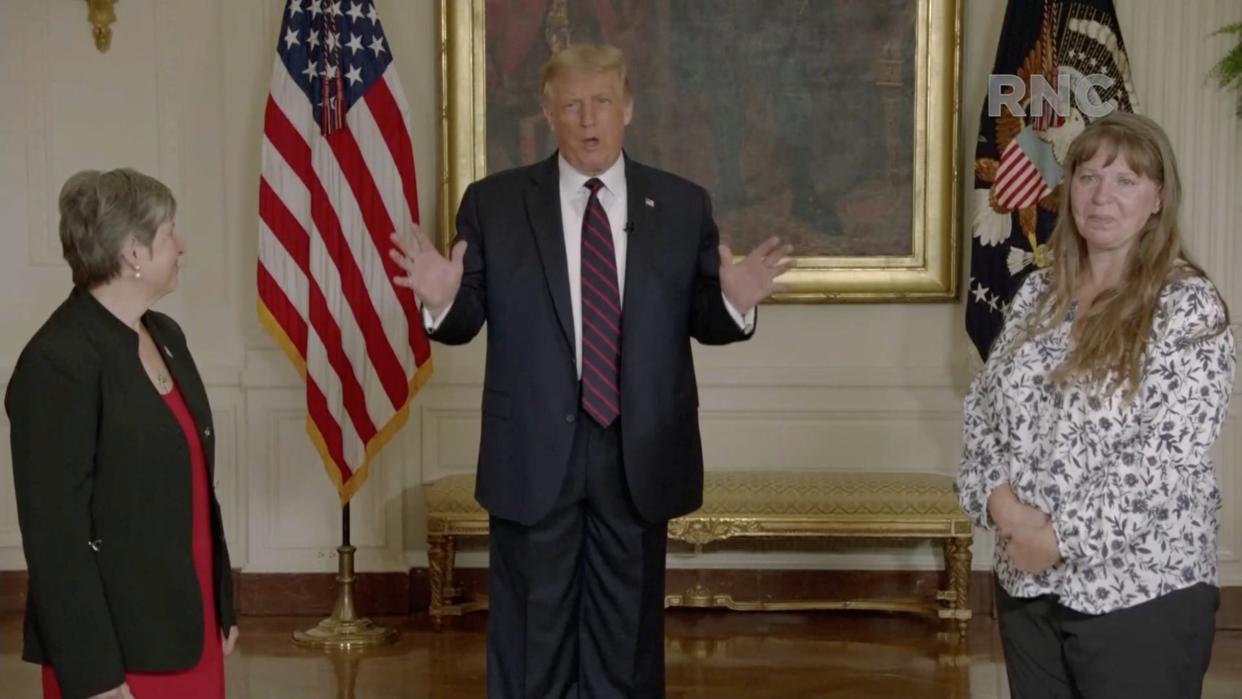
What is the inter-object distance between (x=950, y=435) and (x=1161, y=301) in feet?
11.5

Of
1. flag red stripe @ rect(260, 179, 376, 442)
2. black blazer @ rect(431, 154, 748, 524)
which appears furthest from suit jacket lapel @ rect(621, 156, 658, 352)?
flag red stripe @ rect(260, 179, 376, 442)

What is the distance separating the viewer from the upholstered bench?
584 centimetres

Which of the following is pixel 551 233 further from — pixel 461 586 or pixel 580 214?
pixel 461 586

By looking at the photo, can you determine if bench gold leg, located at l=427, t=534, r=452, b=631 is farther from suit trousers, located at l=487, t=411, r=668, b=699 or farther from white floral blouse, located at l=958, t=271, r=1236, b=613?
white floral blouse, located at l=958, t=271, r=1236, b=613

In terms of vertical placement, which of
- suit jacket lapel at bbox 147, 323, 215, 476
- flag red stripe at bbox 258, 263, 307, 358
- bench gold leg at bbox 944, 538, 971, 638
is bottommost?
bench gold leg at bbox 944, 538, 971, 638

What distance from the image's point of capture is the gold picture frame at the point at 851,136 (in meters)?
6.14

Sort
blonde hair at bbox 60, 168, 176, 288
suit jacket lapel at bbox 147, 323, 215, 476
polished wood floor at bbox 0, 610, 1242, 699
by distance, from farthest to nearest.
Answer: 1. polished wood floor at bbox 0, 610, 1242, 699
2. suit jacket lapel at bbox 147, 323, 215, 476
3. blonde hair at bbox 60, 168, 176, 288

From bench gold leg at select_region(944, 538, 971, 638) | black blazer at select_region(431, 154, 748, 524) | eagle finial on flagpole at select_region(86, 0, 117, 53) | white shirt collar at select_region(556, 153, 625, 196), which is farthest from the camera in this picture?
eagle finial on flagpole at select_region(86, 0, 117, 53)

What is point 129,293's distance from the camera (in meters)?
2.86

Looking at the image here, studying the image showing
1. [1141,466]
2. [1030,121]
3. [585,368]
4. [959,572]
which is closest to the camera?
[1141,466]

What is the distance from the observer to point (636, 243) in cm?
356

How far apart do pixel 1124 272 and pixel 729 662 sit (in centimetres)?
301

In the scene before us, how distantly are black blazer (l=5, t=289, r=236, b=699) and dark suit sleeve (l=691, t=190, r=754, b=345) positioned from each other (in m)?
1.30

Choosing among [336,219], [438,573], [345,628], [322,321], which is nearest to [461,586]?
[438,573]
